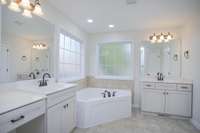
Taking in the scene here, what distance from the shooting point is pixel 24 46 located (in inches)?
77.5

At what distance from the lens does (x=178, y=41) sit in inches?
140

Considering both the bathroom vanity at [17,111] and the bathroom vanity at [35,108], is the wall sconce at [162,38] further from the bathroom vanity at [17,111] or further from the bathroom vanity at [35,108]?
the bathroom vanity at [17,111]

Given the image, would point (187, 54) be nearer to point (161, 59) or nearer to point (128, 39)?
point (161, 59)

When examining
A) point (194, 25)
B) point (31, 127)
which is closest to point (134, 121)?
point (31, 127)

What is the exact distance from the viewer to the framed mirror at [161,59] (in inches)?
142

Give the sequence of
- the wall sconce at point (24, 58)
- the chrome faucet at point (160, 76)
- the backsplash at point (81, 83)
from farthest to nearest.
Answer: the backsplash at point (81, 83) < the chrome faucet at point (160, 76) < the wall sconce at point (24, 58)

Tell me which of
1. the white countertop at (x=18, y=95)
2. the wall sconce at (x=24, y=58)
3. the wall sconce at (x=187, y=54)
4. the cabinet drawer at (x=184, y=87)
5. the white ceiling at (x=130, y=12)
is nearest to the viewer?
the white countertop at (x=18, y=95)

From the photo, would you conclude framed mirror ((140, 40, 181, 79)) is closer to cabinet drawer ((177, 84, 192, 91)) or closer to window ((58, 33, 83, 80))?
cabinet drawer ((177, 84, 192, 91))

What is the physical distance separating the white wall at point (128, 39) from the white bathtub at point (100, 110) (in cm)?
92

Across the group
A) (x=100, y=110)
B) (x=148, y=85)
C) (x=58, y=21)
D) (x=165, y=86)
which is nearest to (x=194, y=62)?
(x=165, y=86)

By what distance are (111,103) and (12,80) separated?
202cm

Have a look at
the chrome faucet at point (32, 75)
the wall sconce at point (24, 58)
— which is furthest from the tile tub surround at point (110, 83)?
the wall sconce at point (24, 58)

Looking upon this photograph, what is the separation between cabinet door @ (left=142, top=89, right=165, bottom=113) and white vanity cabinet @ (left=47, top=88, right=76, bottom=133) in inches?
77.6

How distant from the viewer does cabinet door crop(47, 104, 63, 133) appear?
1.67m
